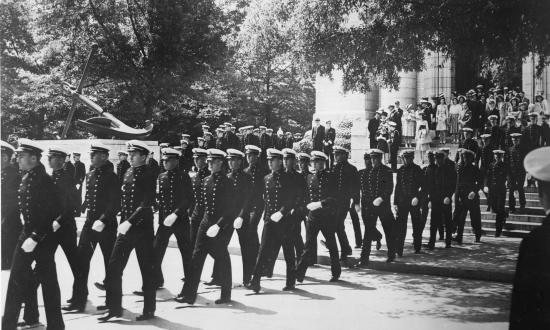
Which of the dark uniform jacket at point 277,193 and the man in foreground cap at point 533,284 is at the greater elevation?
the dark uniform jacket at point 277,193

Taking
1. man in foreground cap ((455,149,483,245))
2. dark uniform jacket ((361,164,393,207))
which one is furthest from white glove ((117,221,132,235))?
man in foreground cap ((455,149,483,245))

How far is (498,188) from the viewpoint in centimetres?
1231

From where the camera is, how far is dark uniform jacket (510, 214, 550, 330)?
2520mm

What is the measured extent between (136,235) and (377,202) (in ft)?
15.7

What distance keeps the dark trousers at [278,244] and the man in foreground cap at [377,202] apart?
196 centimetres

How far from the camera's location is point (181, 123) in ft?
52.1

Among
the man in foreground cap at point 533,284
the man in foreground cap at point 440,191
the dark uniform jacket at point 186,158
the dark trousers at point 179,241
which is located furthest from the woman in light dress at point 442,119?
the man in foreground cap at point 533,284

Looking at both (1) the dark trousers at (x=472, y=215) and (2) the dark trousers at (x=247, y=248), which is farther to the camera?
(1) the dark trousers at (x=472, y=215)

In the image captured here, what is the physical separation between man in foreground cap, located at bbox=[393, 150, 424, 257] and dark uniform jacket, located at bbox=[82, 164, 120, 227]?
5.49 meters

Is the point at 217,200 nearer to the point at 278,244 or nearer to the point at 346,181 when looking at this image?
the point at 278,244

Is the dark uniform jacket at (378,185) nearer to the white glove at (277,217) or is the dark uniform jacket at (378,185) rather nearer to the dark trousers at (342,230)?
the dark trousers at (342,230)

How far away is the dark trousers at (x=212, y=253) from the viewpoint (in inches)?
275

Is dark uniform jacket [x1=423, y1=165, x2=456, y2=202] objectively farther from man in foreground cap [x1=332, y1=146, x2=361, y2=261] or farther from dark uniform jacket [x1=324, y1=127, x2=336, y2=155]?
dark uniform jacket [x1=324, y1=127, x2=336, y2=155]

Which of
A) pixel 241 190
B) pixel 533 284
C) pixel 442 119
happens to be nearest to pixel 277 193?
pixel 241 190
